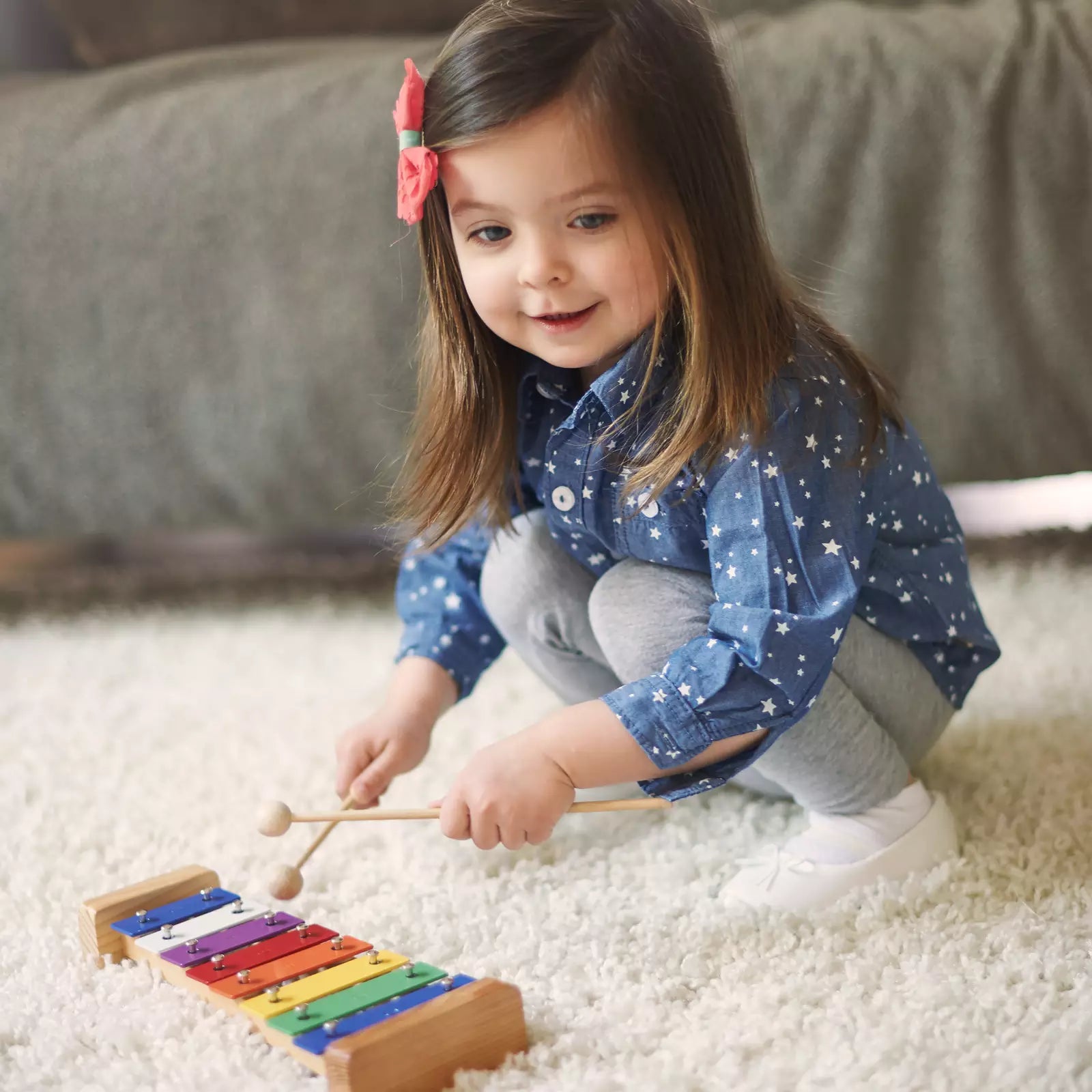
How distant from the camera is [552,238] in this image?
0.70m

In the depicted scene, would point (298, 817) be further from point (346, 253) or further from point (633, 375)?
point (346, 253)

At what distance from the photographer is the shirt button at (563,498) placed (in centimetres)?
81

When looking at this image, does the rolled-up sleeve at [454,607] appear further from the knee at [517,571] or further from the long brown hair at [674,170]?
the long brown hair at [674,170]

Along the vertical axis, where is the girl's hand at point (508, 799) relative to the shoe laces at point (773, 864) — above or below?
above

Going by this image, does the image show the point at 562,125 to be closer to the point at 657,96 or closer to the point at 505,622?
the point at 657,96

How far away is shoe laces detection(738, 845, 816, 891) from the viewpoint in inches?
29.9

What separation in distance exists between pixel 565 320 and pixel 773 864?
0.35 meters

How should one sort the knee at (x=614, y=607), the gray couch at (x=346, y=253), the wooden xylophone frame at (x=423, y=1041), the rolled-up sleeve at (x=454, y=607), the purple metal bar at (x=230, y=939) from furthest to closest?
the gray couch at (x=346, y=253), the rolled-up sleeve at (x=454, y=607), the knee at (x=614, y=607), the purple metal bar at (x=230, y=939), the wooden xylophone frame at (x=423, y=1041)

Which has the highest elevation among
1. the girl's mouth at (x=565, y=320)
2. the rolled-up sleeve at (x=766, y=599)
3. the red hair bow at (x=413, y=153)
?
the red hair bow at (x=413, y=153)

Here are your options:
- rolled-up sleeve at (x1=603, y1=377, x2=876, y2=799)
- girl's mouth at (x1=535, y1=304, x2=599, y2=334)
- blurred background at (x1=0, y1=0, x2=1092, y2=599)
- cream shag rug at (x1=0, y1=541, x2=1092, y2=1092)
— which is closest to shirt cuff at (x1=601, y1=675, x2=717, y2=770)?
rolled-up sleeve at (x1=603, y1=377, x2=876, y2=799)

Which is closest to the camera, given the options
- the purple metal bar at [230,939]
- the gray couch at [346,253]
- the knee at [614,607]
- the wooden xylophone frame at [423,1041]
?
the wooden xylophone frame at [423,1041]

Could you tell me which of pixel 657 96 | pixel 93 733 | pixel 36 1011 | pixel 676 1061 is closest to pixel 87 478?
pixel 93 733

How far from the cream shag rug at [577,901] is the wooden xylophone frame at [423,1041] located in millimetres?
11

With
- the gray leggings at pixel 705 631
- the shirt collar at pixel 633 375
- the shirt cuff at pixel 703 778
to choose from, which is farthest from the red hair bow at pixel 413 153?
the shirt cuff at pixel 703 778
